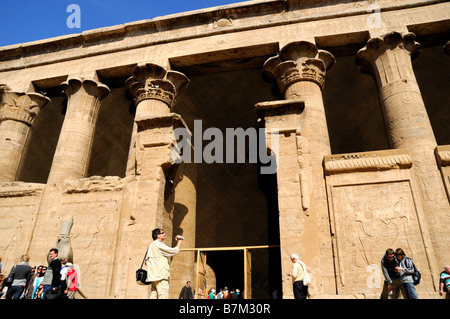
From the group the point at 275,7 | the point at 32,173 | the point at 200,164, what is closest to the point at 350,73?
the point at 275,7

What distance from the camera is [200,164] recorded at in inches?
574

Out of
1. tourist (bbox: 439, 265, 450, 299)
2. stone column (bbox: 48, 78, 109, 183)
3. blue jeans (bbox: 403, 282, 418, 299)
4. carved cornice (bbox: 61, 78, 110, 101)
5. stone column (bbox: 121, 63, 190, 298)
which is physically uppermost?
carved cornice (bbox: 61, 78, 110, 101)

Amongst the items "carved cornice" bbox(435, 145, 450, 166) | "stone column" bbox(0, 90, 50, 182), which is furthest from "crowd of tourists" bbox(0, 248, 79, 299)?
"carved cornice" bbox(435, 145, 450, 166)

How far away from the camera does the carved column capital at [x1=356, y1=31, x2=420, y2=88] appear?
9.38 meters

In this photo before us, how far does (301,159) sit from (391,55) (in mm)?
5060

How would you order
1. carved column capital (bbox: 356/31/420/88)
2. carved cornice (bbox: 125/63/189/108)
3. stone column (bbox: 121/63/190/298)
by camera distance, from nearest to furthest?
stone column (bbox: 121/63/190/298)
carved column capital (bbox: 356/31/420/88)
carved cornice (bbox: 125/63/189/108)

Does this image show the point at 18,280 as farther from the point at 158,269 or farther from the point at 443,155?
the point at 443,155

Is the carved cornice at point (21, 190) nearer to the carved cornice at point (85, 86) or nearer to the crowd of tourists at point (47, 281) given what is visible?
the crowd of tourists at point (47, 281)

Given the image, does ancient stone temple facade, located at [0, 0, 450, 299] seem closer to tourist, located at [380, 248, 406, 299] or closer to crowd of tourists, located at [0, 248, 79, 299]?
crowd of tourists, located at [0, 248, 79, 299]

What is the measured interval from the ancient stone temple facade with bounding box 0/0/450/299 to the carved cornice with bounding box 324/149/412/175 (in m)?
0.03

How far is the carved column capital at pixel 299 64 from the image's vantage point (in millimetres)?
9953

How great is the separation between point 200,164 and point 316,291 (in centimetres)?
918

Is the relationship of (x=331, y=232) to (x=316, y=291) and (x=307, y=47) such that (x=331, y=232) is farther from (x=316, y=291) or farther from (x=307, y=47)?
(x=307, y=47)
